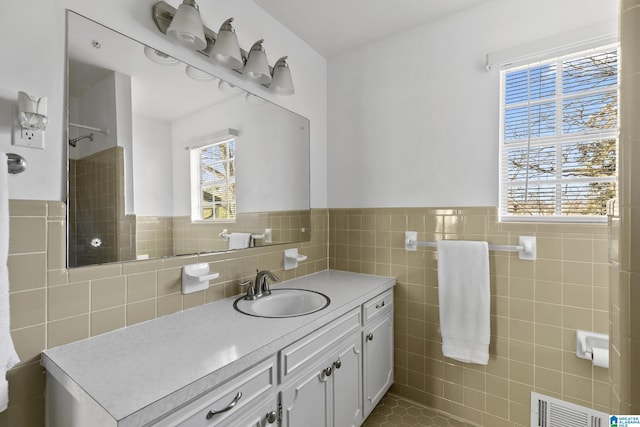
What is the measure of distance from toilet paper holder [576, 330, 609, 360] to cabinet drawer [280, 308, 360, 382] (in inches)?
43.6

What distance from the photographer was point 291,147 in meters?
2.06

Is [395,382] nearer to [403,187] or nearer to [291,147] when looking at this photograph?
[403,187]

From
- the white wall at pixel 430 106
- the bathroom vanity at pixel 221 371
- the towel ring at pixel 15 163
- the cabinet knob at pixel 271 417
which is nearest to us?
the bathroom vanity at pixel 221 371

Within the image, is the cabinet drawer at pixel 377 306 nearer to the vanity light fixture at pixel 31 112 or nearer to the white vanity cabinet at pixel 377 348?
the white vanity cabinet at pixel 377 348

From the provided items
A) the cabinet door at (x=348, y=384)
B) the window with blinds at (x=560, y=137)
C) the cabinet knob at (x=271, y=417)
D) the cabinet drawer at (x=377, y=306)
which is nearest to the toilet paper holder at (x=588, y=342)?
the window with blinds at (x=560, y=137)

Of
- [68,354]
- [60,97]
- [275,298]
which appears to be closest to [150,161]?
[60,97]

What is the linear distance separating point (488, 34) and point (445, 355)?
6.32 ft

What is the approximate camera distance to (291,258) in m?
1.96

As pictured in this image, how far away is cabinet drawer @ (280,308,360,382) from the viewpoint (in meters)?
1.13

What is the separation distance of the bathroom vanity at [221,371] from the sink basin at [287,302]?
0.23 ft

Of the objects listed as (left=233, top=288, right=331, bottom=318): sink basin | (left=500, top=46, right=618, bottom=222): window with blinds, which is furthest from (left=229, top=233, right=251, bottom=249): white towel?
(left=500, top=46, right=618, bottom=222): window with blinds

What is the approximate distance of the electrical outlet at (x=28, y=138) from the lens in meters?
0.93

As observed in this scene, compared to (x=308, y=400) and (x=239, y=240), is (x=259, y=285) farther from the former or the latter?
(x=308, y=400)

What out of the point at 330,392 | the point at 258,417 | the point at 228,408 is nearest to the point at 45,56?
the point at 228,408
